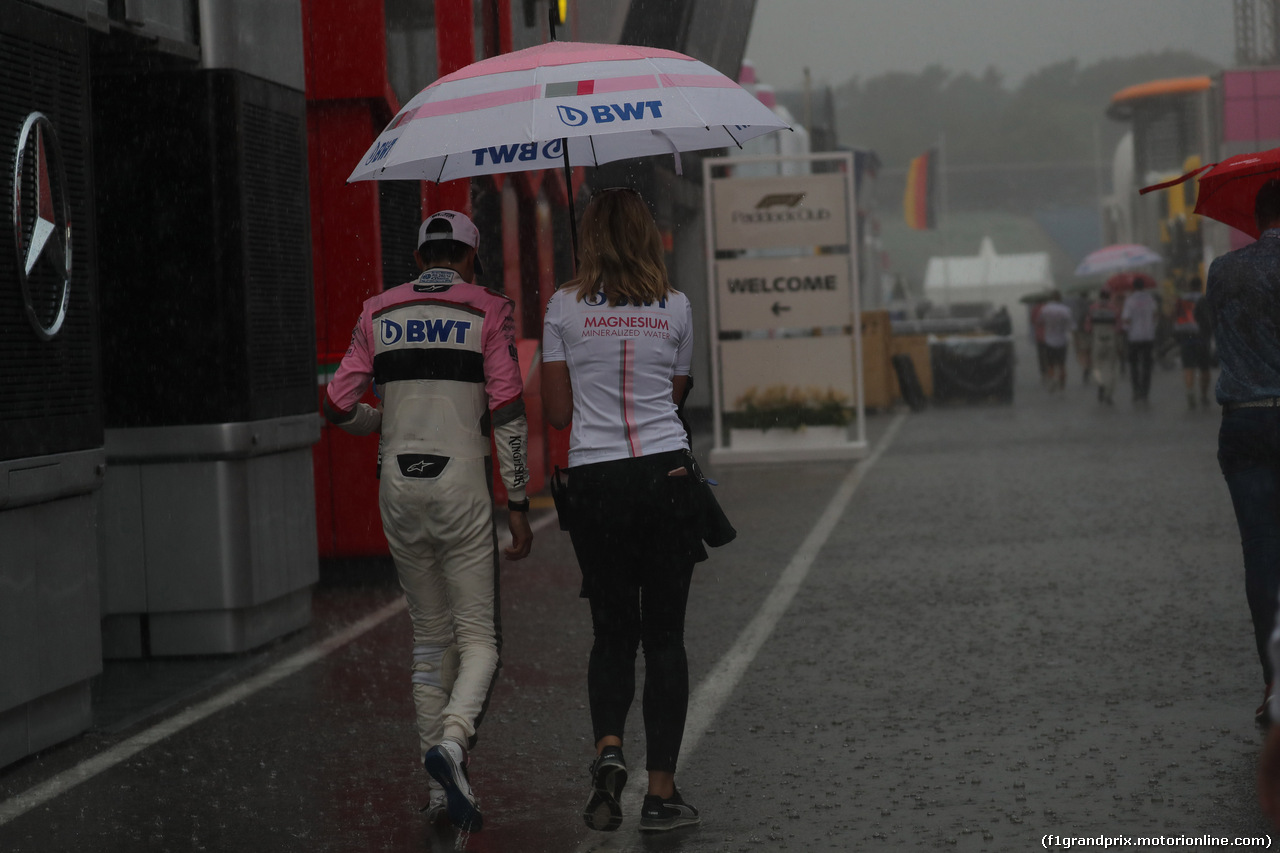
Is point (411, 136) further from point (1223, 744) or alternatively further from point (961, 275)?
point (961, 275)

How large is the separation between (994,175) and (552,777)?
170597 mm

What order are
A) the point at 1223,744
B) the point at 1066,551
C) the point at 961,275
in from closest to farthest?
the point at 1223,744, the point at 1066,551, the point at 961,275

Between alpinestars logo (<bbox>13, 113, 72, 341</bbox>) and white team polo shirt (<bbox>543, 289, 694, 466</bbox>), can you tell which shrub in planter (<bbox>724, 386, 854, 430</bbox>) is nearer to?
alpinestars logo (<bbox>13, 113, 72, 341</bbox>)

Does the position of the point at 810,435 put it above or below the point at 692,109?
below

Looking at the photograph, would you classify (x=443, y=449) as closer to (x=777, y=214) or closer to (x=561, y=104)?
(x=561, y=104)

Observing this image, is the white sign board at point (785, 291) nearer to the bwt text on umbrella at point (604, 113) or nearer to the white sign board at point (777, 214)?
the white sign board at point (777, 214)

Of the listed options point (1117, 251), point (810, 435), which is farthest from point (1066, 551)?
point (1117, 251)

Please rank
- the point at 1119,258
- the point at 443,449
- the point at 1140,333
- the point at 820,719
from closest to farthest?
the point at 443,449 < the point at 820,719 < the point at 1140,333 < the point at 1119,258

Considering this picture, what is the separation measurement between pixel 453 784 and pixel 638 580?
755 mm

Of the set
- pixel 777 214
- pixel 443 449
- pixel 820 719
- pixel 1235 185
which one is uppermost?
pixel 777 214

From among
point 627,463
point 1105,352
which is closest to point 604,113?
point 627,463

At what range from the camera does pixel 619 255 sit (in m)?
4.86

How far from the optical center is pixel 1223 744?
562 centimetres

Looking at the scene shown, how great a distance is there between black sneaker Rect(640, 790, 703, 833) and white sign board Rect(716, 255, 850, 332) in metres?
13.1
